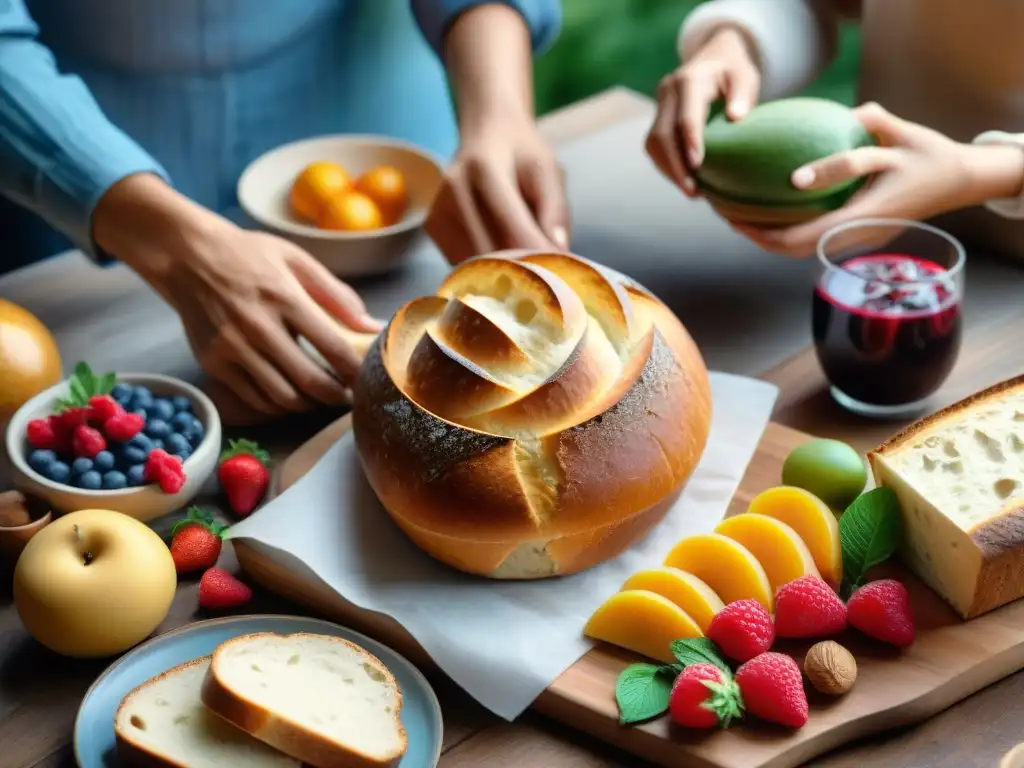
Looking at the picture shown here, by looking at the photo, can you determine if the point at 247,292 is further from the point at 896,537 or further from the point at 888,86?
the point at 888,86

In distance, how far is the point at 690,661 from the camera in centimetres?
109

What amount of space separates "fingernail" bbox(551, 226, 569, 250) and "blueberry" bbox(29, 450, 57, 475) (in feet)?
2.30

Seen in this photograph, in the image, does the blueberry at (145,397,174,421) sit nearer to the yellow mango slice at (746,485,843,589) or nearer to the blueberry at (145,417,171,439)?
the blueberry at (145,417,171,439)

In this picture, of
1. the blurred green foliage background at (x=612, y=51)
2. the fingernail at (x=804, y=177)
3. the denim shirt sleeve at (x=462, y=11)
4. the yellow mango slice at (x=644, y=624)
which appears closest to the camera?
the yellow mango slice at (x=644, y=624)

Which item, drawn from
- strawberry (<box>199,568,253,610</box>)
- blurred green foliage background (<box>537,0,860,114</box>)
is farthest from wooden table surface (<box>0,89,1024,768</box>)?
blurred green foliage background (<box>537,0,860,114</box>)

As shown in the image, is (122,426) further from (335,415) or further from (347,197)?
(347,197)

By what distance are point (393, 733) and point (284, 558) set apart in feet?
0.90

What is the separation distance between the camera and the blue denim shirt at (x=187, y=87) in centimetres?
159

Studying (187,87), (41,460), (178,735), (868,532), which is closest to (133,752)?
(178,735)

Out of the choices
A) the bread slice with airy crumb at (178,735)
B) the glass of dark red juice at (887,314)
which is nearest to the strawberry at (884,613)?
the glass of dark red juice at (887,314)

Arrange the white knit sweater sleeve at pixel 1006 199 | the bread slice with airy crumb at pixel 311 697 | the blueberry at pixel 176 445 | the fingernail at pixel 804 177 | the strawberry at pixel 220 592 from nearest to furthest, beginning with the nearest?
the bread slice with airy crumb at pixel 311 697 < the strawberry at pixel 220 592 < the blueberry at pixel 176 445 < the fingernail at pixel 804 177 < the white knit sweater sleeve at pixel 1006 199

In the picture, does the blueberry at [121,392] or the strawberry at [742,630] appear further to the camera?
the blueberry at [121,392]

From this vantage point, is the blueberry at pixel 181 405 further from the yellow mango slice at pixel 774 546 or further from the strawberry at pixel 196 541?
the yellow mango slice at pixel 774 546

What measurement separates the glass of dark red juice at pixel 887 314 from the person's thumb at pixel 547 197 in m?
0.37
